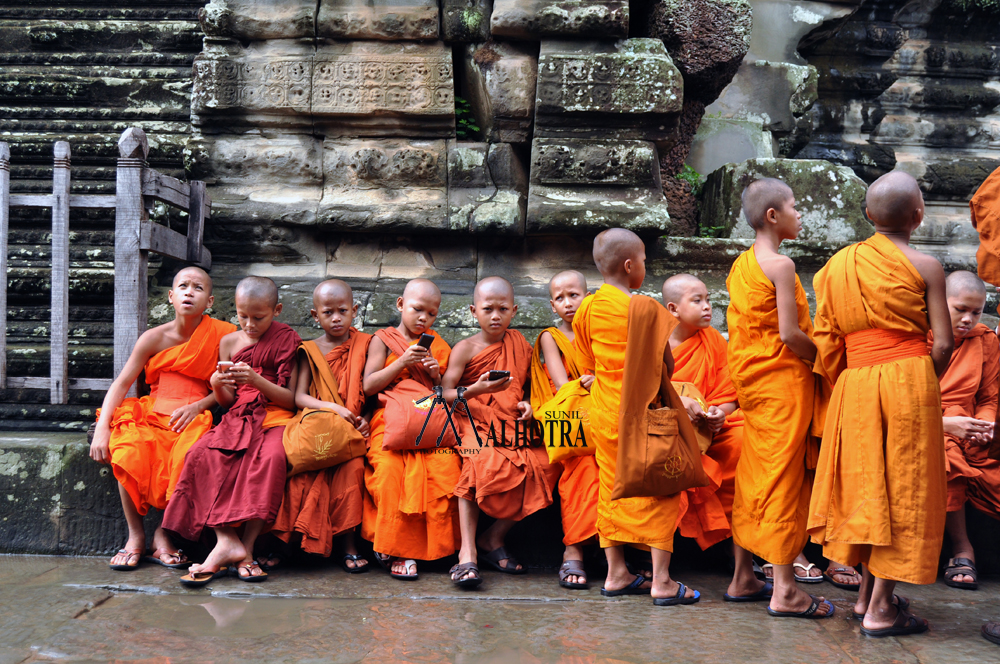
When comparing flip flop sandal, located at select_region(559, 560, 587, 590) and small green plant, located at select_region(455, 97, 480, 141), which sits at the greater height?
small green plant, located at select_region(455, 97, 480, 141)

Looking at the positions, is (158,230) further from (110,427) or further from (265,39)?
(265,39)

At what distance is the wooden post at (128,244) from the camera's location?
384cm

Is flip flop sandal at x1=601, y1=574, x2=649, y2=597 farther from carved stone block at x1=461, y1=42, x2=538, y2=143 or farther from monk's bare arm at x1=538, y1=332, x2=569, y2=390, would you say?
carved stone block at x1=461, y1=42, x2=538, y2=143

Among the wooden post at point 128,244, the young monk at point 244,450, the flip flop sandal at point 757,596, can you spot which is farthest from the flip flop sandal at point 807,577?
the wooden post at point 128,244

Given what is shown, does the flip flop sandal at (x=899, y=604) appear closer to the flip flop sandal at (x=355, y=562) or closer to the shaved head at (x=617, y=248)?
the shaved head at (x=617, y=248)

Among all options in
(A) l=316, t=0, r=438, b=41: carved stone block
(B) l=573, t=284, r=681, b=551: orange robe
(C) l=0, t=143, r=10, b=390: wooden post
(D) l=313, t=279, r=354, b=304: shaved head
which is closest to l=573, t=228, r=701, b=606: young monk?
(B) l=573, t=284, r=681, b=551: orange robe

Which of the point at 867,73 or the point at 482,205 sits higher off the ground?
the point at 867,73

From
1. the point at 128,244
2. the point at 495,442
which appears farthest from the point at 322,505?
the point at 128,244

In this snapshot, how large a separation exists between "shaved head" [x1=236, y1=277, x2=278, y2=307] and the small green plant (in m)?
1.70

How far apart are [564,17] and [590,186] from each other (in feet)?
3.08

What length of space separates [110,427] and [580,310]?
2110 mm

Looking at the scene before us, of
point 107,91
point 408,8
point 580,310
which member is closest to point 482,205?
point 408,8

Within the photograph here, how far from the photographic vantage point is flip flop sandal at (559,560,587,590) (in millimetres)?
3234

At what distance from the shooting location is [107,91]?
5281mm
